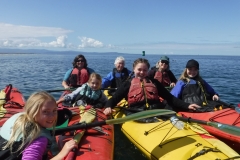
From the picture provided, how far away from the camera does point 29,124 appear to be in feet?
7.64

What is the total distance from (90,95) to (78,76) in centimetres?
257

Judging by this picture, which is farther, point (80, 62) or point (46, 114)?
point (80, 62)

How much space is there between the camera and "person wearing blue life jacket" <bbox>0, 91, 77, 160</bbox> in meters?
2.29

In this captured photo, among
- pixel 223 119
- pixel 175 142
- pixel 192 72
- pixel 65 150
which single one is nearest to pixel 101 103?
pixel 192 72

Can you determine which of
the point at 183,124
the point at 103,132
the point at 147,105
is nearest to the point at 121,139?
the point at 147,105

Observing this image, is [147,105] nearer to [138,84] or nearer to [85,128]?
[138,84]

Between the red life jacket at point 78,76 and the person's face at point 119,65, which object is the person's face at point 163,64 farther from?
the red life jacket at point 78,76

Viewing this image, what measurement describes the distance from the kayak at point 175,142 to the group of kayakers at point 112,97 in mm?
335

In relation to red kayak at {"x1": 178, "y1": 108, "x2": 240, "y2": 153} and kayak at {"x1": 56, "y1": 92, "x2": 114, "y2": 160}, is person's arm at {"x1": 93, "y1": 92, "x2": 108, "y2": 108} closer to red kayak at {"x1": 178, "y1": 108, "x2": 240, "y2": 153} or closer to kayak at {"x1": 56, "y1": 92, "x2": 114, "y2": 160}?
kayak at {"x1": 56, "y1": 92, "x2": 114, "y2": 160}

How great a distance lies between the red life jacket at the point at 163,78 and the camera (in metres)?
7.66

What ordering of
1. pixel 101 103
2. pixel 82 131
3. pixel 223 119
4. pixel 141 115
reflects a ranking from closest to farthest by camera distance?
pixel 82 131 → pixel 141 115 → pixel 223 119 → pixel 101 103

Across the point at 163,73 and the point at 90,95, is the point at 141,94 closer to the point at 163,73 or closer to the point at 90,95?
the point at 90,95

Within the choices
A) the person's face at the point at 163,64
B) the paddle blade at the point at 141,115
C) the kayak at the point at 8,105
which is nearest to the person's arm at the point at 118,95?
the paddle blade at the point at 141,115

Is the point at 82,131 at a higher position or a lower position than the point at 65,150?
lower
